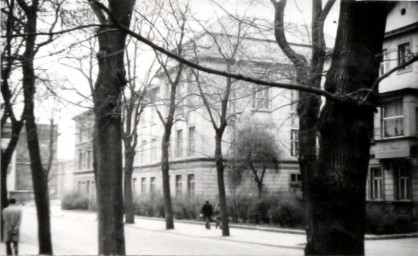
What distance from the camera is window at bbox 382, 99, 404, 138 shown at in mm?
27391

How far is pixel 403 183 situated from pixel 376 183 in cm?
249

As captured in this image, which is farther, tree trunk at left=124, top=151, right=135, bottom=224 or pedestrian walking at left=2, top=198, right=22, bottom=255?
tree trunk at left=124, top=151, right=135, bottom=224

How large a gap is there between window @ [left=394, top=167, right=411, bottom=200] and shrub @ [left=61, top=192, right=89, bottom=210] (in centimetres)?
3507

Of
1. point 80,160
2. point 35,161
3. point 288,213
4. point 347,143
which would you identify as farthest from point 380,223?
point 80,160

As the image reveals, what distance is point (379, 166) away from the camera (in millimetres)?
29703

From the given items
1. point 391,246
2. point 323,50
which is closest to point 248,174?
point 391,246

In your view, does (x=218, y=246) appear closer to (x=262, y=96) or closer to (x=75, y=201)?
(x=262, y=96)

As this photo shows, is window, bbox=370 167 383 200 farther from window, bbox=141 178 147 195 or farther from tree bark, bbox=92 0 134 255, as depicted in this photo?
window, bbox=141 178 147 195

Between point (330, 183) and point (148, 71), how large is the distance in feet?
71.3

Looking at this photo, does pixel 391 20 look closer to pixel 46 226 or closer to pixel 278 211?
pixel 278 211

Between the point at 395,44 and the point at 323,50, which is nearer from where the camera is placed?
the point at 323,50

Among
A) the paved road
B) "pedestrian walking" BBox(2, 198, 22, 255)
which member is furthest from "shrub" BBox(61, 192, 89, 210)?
"pedestrian walking" BBox(2, 198, 22, 255)

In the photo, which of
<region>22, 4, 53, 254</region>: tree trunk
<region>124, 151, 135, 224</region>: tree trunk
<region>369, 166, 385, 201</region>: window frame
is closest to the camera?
<region>22, 4, 53, 254</region>: tree trunk

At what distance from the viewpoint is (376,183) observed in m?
30.0
